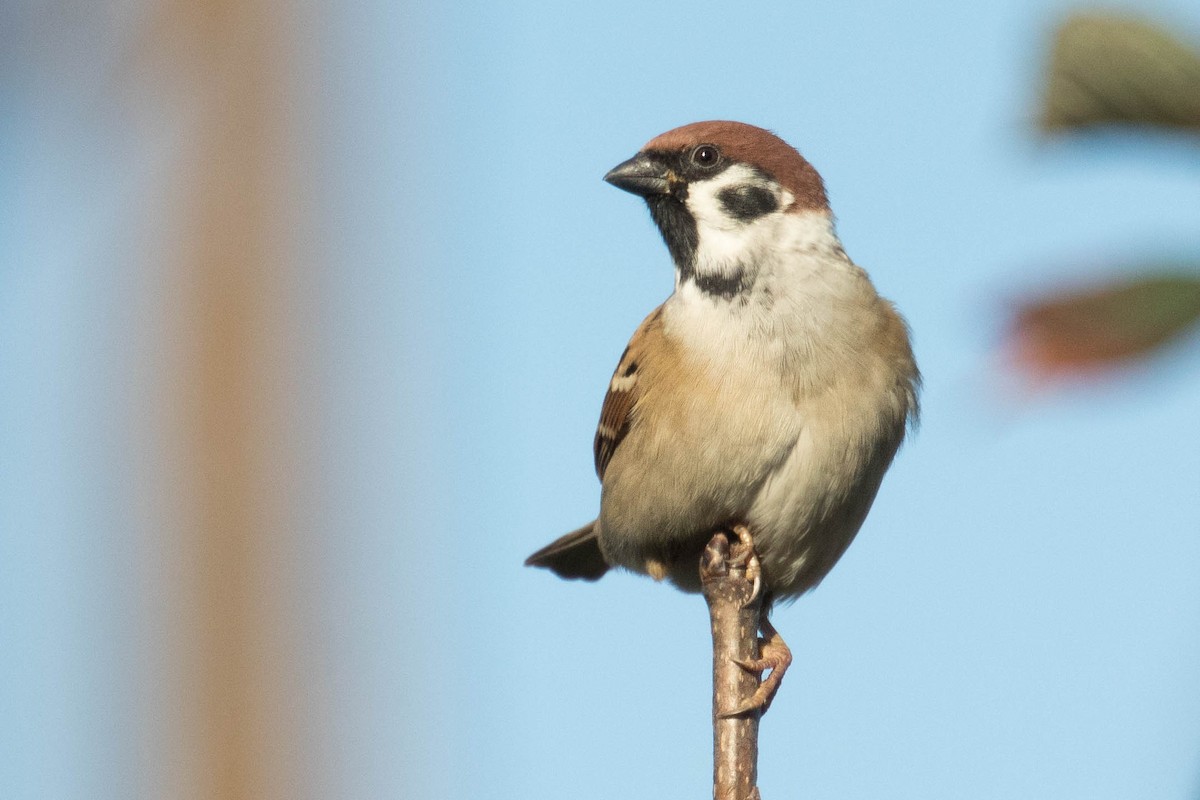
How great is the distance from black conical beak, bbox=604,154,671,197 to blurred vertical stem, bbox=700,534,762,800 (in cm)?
110

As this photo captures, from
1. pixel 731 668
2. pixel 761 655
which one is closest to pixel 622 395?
pixel 761 655

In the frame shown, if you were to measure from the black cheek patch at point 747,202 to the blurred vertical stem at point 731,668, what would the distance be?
0.98 metres

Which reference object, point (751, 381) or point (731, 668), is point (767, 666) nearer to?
point (731, 668)

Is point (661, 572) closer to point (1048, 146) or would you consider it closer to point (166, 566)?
point (166, 566)

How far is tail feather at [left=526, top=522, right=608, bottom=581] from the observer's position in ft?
14.0

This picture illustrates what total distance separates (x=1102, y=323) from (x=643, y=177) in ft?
9.65

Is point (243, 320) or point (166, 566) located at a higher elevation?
point (243, 320)

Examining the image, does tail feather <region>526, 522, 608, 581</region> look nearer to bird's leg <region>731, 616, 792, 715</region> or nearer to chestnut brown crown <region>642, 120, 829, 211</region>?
bird's leg <region>731, 616, 792, 715</region>

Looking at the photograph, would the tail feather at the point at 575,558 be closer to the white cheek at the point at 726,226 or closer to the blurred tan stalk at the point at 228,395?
the white cheek at the point at 726,226

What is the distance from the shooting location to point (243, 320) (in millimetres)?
1205

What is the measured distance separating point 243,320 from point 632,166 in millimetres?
2374

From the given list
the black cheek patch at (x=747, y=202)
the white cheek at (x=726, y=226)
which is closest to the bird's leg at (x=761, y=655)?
the white cheek at (x=726, y=226)

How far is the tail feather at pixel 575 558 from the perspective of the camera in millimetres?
4277

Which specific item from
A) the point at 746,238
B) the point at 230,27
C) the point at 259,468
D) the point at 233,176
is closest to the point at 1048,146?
the point at 259,468
